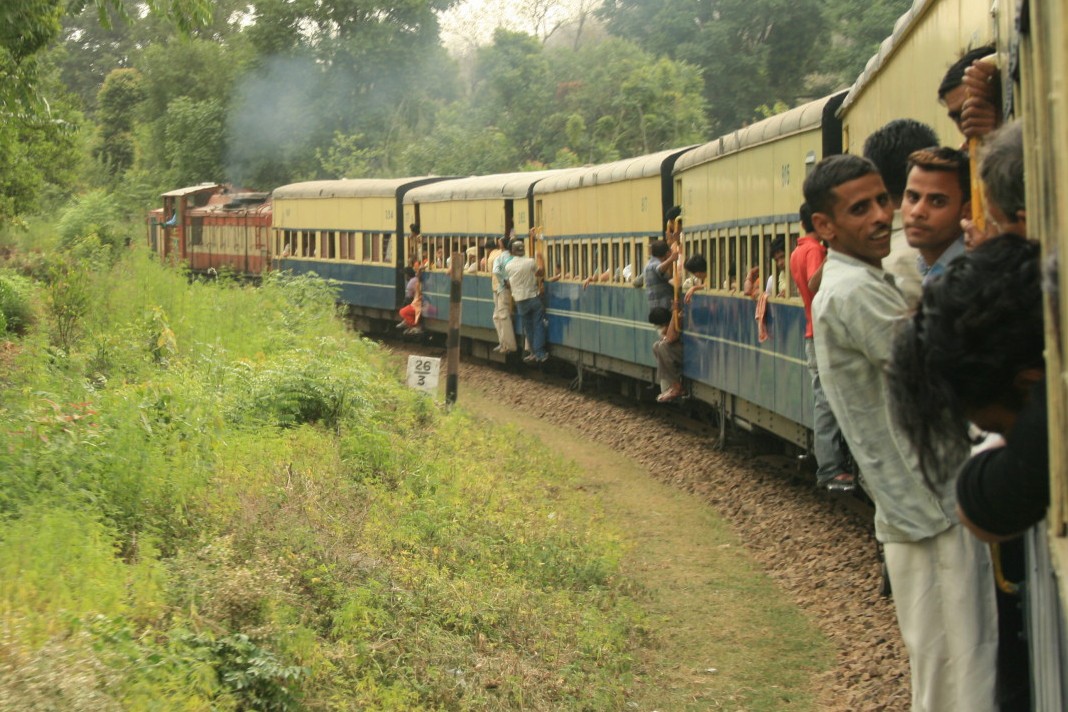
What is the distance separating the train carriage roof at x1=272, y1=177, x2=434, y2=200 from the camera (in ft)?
83.9

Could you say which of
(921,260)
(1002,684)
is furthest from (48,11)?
(1002,684)

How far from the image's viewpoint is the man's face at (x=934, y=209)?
3918 mm

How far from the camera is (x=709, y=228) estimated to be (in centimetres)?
1309

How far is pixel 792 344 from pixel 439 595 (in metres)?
3.91

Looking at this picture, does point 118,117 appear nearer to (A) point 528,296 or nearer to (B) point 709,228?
(A) point 528,296

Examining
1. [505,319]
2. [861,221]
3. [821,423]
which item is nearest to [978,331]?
[861,221]

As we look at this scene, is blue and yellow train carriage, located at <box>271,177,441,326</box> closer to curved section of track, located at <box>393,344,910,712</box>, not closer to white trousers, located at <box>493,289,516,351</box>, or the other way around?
white trousers, located at <box>493,289,516,351</box>

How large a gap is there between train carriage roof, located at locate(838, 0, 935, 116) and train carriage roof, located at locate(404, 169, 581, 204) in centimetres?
1077

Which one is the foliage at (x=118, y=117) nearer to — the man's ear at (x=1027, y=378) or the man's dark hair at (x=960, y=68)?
the man's dark hair at (x=960, y=68)

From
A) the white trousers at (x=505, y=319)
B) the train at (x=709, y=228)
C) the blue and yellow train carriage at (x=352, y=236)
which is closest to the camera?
the train at (x=709, y=228)

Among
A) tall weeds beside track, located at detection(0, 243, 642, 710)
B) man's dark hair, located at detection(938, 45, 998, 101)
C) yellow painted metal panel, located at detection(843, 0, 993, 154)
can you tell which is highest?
yellow painted metal panel, located at detection(843, 0, 993, 154)

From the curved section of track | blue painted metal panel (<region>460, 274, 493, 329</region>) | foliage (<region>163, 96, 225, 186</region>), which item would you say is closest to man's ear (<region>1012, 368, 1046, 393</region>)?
the curved section of track

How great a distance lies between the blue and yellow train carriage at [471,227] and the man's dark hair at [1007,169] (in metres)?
16.9

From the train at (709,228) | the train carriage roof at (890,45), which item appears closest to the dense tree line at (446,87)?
the train at (709,228)
